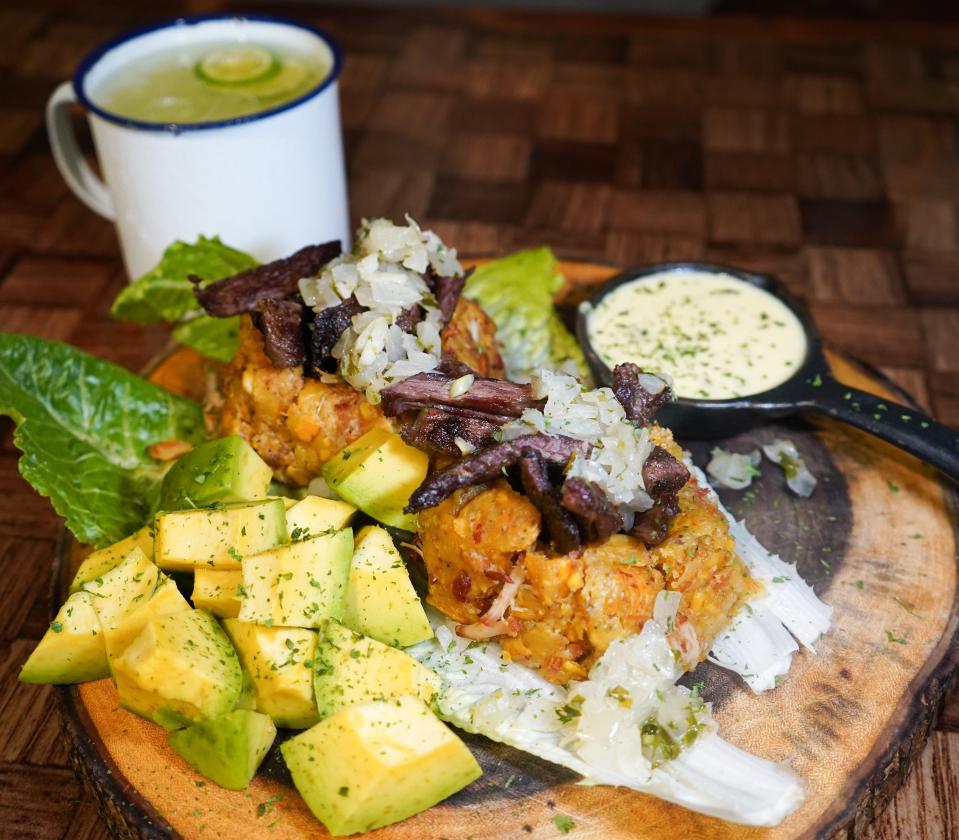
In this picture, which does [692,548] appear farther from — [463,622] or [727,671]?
[463,622]

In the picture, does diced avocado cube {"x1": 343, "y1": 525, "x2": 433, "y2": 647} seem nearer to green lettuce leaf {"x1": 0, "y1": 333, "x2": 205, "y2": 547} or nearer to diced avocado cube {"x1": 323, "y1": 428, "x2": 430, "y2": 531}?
diced avocado cube {"x1": 323, "y1": 428, "x2": 430, "y2": 531}

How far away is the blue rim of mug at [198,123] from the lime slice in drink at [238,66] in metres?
0.14

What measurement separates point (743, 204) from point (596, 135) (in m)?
0.98

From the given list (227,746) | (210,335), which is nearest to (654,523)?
(227,746)

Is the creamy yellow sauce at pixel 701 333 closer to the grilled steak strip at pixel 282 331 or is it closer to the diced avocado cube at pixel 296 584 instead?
the grilled steak strip at pixel 282 331

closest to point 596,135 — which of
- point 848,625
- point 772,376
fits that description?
point 772,376

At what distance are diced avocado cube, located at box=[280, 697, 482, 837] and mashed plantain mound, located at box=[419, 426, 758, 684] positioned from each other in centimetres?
39

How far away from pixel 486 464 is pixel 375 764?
0.78 meters

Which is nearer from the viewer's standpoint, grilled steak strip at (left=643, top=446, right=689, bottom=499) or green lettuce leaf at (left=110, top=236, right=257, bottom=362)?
grilled steak strip at (left=643, top=446, right=689, bottom=499)

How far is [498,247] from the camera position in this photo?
5359 mm

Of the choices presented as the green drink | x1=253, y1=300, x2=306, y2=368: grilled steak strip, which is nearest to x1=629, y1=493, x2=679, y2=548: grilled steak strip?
x1=253, y1=300, x2=306, y2=368: grilled steak strip

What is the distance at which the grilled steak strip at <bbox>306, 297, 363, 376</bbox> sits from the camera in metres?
3.34

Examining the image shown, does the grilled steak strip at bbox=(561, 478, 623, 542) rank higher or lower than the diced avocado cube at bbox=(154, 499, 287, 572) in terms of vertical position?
higher

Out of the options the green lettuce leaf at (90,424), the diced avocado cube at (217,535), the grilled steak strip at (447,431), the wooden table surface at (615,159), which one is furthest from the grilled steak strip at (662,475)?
the wooden table surface at (615,159)
